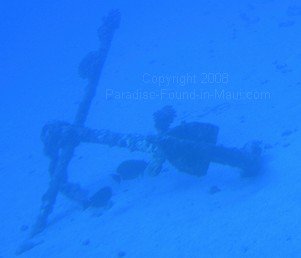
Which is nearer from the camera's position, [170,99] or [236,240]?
[236,240]

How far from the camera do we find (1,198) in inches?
329

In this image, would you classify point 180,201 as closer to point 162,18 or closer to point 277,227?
A: point 277,227

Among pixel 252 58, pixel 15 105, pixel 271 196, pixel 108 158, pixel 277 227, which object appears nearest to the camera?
pixel 277 227

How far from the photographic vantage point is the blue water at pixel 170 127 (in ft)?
15.5

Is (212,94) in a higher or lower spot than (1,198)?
higher

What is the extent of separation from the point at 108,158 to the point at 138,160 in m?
1.35

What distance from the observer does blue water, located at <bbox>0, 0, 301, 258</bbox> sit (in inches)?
186

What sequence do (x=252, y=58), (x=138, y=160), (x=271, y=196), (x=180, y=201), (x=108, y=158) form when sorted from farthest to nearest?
(x=252, y=58)
(x=108, y=158)
(x=138, y=160)
(x=180, y=201)
(x=271, y=196)

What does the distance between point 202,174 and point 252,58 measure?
195 inches

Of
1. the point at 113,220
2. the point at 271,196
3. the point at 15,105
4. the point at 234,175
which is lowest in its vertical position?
the point at 15,105

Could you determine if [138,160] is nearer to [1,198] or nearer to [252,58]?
[1,198]

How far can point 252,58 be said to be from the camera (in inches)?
372

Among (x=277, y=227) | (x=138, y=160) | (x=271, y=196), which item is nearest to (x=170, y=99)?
(x=138, y=160)

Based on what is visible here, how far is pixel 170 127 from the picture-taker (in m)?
7.97
